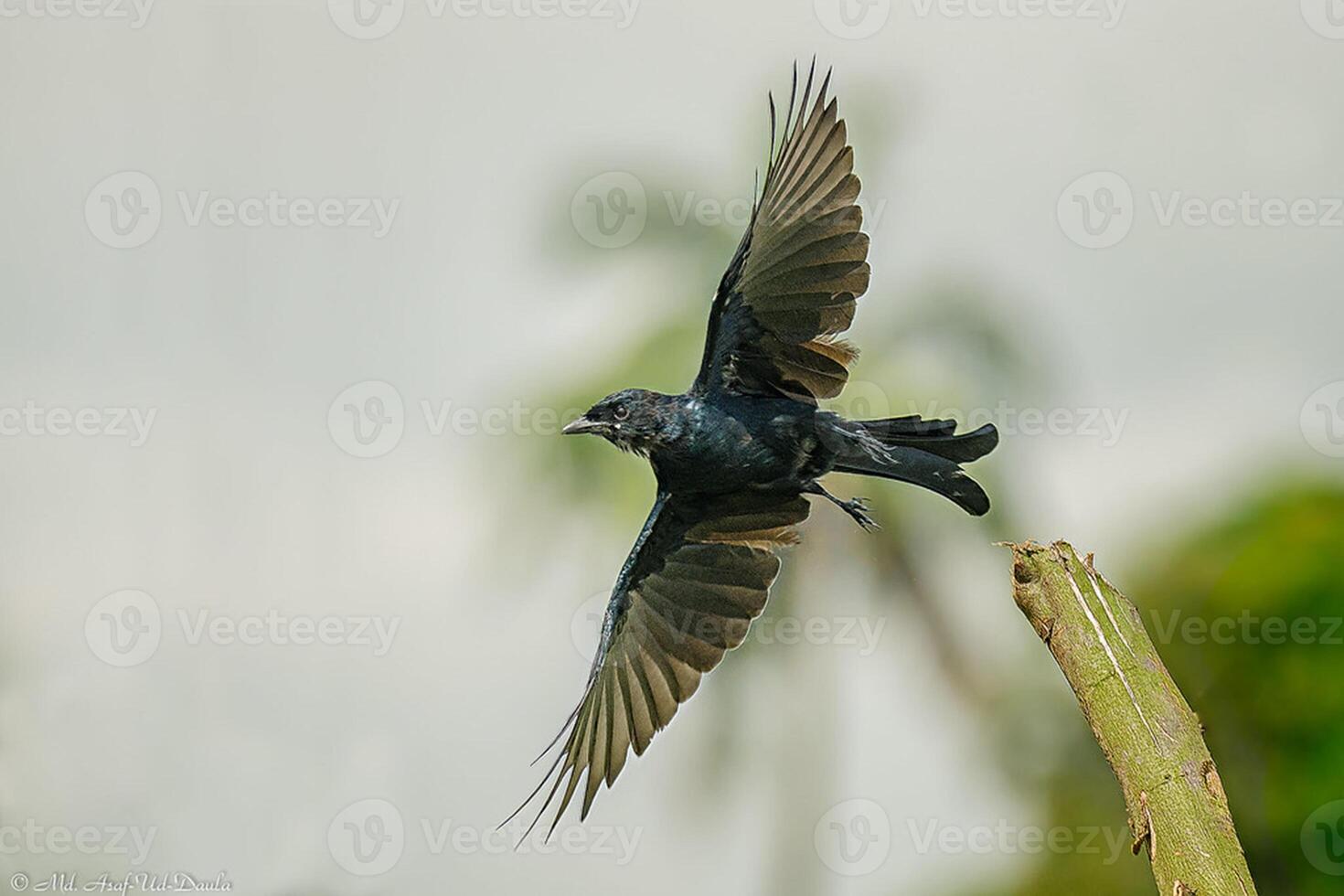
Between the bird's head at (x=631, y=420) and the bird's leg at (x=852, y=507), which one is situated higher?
the bird's head at (x=631, y=420)

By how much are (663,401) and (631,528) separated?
6.56 meters

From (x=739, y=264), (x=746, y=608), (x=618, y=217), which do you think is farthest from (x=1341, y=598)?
(x=739, y=264)

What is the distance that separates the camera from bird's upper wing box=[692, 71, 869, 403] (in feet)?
14.9

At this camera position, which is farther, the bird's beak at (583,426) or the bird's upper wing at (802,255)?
the bird's beak at (583,426)

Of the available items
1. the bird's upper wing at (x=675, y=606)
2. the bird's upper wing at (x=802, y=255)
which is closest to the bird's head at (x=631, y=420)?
the bird's upper wing at (x=802, y=255)

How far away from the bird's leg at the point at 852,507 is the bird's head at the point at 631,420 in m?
0.63

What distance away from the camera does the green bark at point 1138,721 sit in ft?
12.6

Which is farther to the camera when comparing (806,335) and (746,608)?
(746,608)

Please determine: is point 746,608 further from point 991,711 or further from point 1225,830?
point 991,711

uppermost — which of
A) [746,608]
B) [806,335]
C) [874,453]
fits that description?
[806,335]

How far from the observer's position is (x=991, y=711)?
11234mm

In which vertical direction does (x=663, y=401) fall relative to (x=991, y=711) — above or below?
above

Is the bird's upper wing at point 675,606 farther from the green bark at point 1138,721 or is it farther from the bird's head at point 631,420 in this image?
the green bark at point 1138,721

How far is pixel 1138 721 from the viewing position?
3.99m
